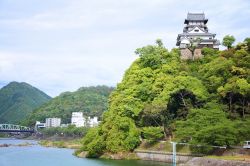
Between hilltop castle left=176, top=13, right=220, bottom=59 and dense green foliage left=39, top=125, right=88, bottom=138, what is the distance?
54061 millimetres

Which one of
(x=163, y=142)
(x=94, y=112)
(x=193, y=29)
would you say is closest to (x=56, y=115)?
(x=94, y=112)

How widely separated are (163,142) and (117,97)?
11.3 meters

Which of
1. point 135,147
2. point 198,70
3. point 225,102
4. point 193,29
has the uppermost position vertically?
point 193,29

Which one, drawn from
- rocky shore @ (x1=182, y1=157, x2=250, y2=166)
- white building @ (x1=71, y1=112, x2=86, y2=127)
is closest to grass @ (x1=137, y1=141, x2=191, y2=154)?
rocky shore @ (x1=182, y1=157, x2=250, y2=166)

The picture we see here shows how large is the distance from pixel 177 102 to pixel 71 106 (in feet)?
389

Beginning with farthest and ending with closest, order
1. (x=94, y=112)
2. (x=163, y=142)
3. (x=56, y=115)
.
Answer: (x=56, y=115) < (x=94, y=112) < (x=163, y=142)

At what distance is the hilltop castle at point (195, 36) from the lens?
181 feet

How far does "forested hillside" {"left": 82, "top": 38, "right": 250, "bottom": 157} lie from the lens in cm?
3725

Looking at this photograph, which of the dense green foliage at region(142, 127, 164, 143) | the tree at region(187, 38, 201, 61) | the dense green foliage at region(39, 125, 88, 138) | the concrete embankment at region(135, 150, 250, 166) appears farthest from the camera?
the dense green foliage at region(39, 125, 88, 138)

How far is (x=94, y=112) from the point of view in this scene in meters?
148

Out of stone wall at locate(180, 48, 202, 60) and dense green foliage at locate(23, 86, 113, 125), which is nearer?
stone wall at locate(180, 48, 202, 60)

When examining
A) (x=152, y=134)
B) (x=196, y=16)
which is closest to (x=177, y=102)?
(x=152, y=134)

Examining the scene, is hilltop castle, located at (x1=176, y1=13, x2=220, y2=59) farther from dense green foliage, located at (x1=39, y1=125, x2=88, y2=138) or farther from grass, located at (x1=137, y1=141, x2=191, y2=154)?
dense green foliage, located at (x1=39, y1=125, x2=88, y2=138)

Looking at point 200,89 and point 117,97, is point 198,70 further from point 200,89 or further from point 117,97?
point 117,97
